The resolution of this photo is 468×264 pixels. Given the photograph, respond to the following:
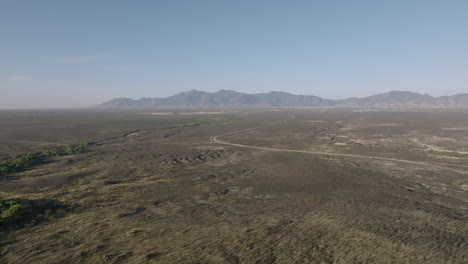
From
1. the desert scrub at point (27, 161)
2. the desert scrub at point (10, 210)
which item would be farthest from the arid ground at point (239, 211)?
the desert scrub at point (27, 161)

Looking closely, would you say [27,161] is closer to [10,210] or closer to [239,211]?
[10,210]

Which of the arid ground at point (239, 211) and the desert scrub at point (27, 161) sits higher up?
the desert scrub at point (27, 161)

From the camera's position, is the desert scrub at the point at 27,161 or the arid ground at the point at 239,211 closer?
the arid ground at the point at 239,211

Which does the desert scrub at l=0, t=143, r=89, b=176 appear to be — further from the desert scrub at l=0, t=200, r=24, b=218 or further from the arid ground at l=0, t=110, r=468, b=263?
the desert scrub at l=0, t=200, r=24, b=218

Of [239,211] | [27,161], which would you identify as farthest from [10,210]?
[27,161]

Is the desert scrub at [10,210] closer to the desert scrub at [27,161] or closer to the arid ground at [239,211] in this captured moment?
the arid ground at [239,211]

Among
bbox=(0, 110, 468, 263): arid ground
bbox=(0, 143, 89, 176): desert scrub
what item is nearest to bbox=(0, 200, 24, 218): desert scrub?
bbox=(0, 110, 468, 263): arid ground

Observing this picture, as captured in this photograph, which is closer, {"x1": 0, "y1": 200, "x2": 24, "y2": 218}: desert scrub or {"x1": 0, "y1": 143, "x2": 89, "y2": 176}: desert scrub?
{"x1": 0, "y1": 200, "x2": 24, "y2": 218}: desert scrub

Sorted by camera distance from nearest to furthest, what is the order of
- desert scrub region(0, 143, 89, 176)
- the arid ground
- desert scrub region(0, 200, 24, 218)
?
the arid ground, desert scrub region(0, 200, 24, 218), desert scrub region(0, 143, 89, 176)

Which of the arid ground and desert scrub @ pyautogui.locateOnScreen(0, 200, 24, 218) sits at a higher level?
A: desert scrub @ pyautogui.locateOnScreen(0, 200, 24, 218)

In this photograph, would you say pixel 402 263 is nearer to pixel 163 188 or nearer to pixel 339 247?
pixel 339 247

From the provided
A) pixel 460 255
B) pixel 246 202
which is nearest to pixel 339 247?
pixel 460 255
